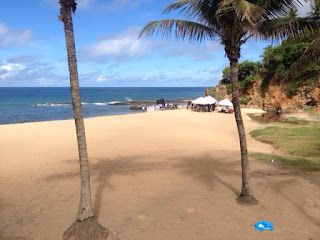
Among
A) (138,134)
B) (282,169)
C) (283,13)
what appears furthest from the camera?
(138,134)

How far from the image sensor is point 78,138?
5953mm

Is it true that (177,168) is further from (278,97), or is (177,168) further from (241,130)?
(278,97)

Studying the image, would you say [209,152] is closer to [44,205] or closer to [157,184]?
[157,184]

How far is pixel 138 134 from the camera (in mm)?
21406

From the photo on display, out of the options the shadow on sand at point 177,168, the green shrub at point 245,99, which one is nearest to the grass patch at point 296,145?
the shadow on sand at point 177,168

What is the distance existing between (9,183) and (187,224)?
7.23 metres

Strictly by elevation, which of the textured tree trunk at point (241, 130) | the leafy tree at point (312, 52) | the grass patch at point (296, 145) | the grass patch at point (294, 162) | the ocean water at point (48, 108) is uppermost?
the leafy tree at point (312, 52)

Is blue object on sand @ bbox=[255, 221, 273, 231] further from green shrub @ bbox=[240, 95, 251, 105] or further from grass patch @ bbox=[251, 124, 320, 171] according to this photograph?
green shrub @ bbox=[240, 95, 251, 105]

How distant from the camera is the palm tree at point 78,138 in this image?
5.66 metres

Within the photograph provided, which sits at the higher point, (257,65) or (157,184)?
(257,65)

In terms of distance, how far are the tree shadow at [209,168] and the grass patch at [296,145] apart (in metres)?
1.87

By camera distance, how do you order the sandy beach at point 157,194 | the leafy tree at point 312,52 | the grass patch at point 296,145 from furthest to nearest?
the grass patch at point 296,145 → the leafy tree at point 312,52 → the sandy beach at point 157,194

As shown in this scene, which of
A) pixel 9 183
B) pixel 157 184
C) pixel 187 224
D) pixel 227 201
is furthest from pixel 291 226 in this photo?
pixel 9 183

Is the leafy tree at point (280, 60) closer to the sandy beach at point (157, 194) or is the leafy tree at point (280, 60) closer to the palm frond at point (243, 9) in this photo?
the sandy beach at point (157, 194)
